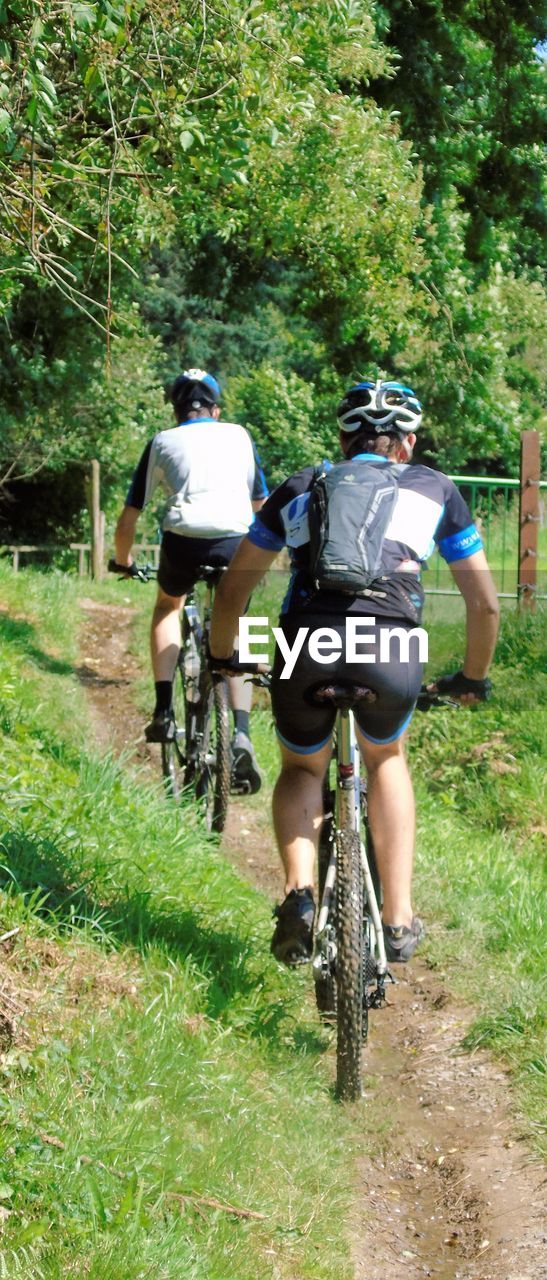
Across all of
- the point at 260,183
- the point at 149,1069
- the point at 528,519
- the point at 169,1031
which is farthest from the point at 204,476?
the point at 528,519

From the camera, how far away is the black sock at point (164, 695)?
278 inches

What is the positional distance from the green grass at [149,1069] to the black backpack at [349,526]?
1.34m

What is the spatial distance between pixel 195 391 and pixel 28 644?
4882mm

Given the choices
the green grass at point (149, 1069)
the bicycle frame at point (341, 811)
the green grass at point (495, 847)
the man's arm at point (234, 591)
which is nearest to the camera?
the green grass at point (149, 1069)

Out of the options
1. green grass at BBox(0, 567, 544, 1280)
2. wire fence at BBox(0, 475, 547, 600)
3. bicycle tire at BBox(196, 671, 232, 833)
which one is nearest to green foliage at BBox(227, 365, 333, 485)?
wire fence at BBox(0, 475, 547, 600)

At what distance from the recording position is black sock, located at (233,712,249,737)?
6.85 meters

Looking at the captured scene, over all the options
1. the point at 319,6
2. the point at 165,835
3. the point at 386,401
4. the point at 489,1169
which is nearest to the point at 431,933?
the point at 165,835

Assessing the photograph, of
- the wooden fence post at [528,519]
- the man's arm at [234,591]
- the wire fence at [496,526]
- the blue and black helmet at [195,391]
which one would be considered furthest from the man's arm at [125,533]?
the wire fence at [496,526]

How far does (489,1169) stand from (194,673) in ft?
11.8

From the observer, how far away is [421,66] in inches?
600

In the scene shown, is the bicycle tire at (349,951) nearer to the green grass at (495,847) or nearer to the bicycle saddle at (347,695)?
the bicycle saddle at (347,695)

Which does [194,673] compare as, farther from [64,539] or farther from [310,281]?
[64,539]

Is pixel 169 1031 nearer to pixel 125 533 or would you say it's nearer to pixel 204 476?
pixel 204 476

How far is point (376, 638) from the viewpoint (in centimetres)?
410
